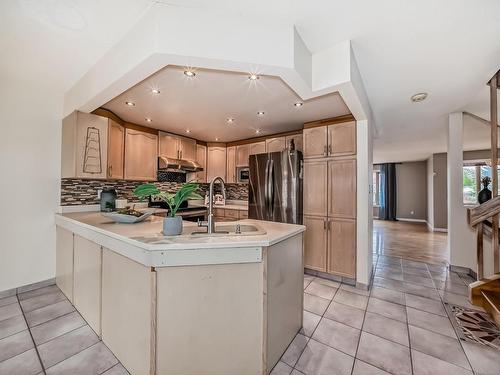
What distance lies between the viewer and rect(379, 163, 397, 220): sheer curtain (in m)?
8.22

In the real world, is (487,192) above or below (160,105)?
below

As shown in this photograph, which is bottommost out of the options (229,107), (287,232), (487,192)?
(287,232)

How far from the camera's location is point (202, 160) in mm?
4449

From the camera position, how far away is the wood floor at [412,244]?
13.0ft

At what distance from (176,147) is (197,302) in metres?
3.14

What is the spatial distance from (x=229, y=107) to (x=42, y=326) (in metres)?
2.81

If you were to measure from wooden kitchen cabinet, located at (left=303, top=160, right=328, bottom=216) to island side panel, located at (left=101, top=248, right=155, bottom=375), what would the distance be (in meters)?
2.35

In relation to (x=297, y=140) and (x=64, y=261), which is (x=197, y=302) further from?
(x=297, y=140)

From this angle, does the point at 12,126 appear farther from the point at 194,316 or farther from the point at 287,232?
the point at 287,232

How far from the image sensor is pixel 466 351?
163 cm

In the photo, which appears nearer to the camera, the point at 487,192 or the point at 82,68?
the point at 82,68

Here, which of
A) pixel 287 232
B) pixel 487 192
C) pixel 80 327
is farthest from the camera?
pixel 487 192

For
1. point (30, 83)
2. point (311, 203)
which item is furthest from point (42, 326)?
point (311, 203)

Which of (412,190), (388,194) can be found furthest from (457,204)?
(412,190)
